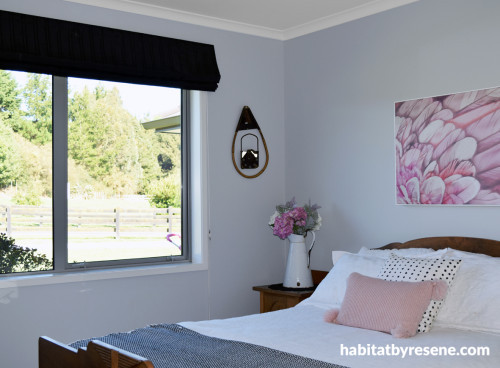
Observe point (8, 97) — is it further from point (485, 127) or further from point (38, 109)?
point (485, 127)

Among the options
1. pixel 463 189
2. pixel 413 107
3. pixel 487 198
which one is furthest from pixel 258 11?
pixel 487 198

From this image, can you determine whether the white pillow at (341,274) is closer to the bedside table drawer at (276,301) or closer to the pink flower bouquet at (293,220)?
the bedside table drawer at (276,301)

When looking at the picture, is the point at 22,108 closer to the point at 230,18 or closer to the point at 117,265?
the point at 117,265

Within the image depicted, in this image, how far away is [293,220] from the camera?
4.22 metres

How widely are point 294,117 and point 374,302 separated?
6.77ft

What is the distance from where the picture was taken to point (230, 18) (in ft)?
14.2

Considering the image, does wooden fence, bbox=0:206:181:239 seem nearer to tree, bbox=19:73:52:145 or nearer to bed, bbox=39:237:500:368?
tree, bbox=19:73:52:145

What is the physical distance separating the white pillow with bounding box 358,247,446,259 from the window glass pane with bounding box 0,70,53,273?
195 cm

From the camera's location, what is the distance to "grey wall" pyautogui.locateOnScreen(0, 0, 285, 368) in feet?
11.8

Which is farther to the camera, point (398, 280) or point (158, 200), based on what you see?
point (158, 200)

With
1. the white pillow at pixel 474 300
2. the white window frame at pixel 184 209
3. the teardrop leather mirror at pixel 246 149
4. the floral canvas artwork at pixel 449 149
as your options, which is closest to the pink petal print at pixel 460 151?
the floral canvas artwork at pixel 449 149

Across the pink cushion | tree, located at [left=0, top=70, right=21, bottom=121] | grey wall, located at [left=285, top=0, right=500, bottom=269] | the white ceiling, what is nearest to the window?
tree, located at [left=0, top=70, right=21, bottom=121]

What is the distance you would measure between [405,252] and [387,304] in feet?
2.55

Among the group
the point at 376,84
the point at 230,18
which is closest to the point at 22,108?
the point at 230,18
